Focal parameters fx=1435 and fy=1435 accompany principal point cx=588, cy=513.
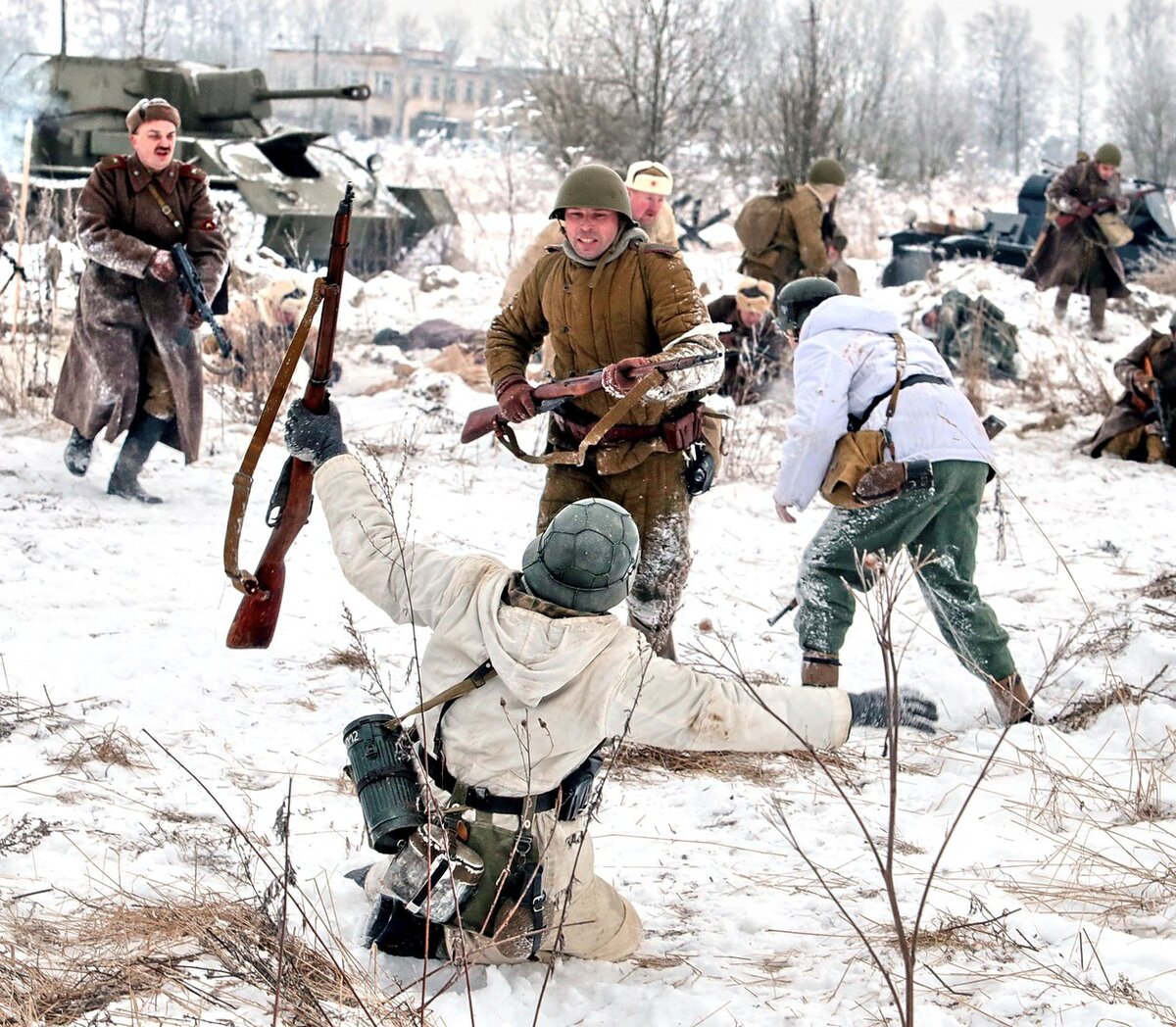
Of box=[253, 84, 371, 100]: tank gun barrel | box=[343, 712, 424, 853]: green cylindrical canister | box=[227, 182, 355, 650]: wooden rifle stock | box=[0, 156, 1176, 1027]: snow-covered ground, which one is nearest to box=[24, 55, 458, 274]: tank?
box=[253, 84, 371, 100]: tank gun barrel

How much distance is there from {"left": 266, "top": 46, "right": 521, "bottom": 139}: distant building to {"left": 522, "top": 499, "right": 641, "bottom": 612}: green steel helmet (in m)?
62.8

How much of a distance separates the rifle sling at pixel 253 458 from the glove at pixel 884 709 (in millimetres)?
1413

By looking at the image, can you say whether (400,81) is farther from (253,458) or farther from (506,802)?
(506,802)

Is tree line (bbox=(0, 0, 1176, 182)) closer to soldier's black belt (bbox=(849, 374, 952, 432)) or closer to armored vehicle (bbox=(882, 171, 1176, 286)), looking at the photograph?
armored vehicle (bbox=(882, 171, 1176, 286))

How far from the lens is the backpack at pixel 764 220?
30.6 ft

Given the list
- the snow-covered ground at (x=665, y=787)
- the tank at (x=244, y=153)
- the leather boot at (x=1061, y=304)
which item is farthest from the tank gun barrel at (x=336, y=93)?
the leather boot at (x=1061, y=304)

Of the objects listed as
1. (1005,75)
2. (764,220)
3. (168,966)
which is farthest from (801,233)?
(1005,75)

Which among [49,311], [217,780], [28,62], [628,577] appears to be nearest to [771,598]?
[217,780]

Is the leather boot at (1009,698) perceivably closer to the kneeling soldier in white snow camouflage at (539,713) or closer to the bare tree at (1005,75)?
the kneeling soldier in white snow camouflage at (539,713)

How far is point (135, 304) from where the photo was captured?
6.02m

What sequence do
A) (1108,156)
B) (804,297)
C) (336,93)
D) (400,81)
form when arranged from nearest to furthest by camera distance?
(804,297) < (336,93) < (1108,156) < (400,81)

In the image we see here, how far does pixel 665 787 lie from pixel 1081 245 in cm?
955

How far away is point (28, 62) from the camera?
1441 cm

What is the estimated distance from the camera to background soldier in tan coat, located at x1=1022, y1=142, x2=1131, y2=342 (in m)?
12.2
